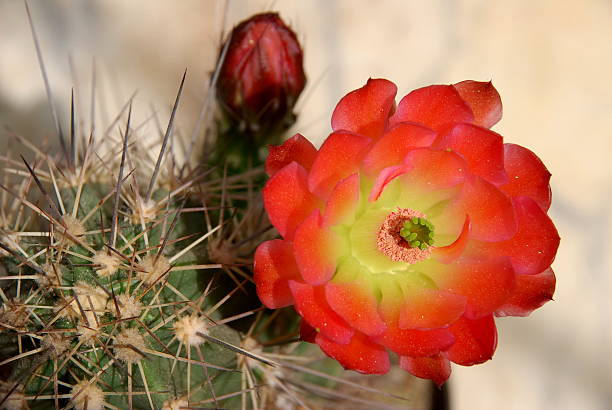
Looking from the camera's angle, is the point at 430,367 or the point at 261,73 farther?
the point at 261,73

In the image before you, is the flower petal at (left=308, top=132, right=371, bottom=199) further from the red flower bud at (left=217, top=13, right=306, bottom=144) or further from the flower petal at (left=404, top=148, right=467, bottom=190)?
the red flower bud at (left=217, top=13, right=306, bottom=144)

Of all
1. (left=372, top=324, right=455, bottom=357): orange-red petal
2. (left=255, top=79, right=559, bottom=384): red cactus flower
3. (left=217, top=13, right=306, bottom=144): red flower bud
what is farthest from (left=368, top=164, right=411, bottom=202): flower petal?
(left=217, top=13, right=306, bottom=144): red flower bud

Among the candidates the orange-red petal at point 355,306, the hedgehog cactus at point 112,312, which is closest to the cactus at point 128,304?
the hedgehog cactus at point 112,312

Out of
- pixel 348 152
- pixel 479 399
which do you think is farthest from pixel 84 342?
pixel 479 399

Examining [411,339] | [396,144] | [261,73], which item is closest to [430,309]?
[411,339]

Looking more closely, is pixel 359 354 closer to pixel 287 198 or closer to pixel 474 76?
pixel 287 198

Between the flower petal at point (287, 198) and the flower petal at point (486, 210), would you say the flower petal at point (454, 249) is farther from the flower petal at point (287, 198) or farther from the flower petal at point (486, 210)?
the flower petal at point (287, 198)
